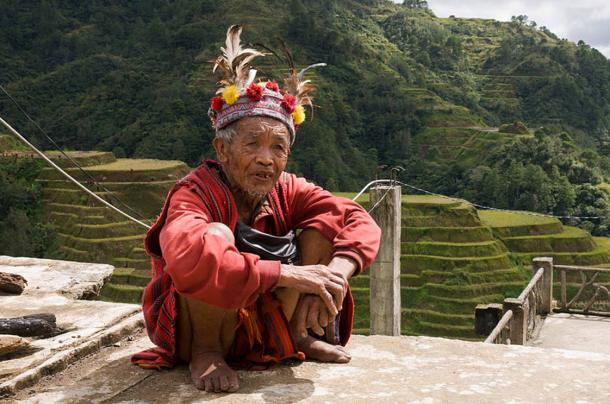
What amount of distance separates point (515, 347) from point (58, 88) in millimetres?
54319

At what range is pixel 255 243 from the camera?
6.72 ft

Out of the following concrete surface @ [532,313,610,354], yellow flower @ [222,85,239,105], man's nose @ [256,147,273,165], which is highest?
yellow flower @ [222,85,239,105]

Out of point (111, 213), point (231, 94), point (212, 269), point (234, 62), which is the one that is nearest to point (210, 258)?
point (212, 269)

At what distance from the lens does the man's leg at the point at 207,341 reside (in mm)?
1894

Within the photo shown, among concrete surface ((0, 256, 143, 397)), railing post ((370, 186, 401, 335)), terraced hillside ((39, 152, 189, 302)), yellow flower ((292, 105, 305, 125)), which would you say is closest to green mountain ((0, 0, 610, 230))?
terraced hillside ((39, 152, 189, 302))

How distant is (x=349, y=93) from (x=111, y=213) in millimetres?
28160

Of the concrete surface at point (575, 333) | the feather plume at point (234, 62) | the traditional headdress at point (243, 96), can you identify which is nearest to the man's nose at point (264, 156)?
the traditional headdress at point (243, 96)

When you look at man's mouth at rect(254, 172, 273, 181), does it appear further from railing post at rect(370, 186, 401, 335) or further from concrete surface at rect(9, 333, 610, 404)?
railing post at rect(370, 186, 401, 335)

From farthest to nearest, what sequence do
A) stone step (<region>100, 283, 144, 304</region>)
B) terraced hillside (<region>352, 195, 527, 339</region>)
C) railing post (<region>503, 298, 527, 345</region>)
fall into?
terraced hillside (<region>352, 195, 527, 339</region>) < stone step (<region>100, 283, 144, 304</region>) < railing post (<region>503, 298, 527, 345</region>)

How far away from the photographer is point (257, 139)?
1.98 m

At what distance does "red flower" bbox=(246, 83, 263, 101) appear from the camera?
1.98 m

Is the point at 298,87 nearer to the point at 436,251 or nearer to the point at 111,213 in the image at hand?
the point at 436,251

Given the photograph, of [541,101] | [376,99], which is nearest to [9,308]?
[376,99]

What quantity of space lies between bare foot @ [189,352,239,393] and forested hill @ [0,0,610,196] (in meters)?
36.1
